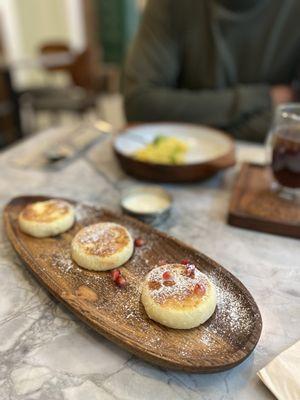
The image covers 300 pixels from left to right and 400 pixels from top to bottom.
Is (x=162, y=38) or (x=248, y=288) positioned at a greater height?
(x=162, y=38)

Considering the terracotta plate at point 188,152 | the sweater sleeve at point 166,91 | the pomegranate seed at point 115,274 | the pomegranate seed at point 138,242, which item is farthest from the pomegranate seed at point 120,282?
the sweater sleeve at point 166,91

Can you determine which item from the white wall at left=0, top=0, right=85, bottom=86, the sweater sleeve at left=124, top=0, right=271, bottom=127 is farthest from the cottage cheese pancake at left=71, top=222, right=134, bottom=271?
the white wall at left=0, top=0, right=85, bottom=86

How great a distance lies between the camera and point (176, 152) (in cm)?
111

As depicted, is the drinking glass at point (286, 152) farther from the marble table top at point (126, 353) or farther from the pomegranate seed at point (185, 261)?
the pomegranate seed at point (185, 261)

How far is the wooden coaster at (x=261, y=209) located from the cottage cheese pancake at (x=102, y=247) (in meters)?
0.31

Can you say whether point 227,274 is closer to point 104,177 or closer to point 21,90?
point 104,177

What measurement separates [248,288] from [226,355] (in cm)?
20

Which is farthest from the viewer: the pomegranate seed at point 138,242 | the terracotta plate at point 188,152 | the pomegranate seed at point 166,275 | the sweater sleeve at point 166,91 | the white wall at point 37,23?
the white wall at point 37,23

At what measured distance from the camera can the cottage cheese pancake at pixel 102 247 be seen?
70cm

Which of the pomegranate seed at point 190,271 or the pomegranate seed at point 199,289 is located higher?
the pomegranate seed at point 199,289

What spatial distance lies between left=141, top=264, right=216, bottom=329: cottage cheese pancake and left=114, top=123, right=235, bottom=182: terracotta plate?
452mm

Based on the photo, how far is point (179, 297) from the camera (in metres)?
0.59

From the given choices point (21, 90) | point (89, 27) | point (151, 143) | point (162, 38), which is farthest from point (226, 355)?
point (89, 27)

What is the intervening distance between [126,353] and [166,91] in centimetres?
111
